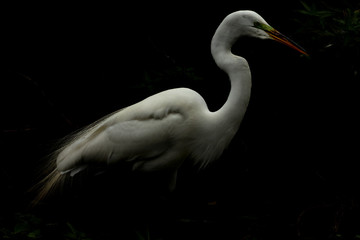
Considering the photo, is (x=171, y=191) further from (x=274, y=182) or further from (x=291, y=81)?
(x=291, y=81)

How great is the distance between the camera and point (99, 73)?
3045 mm

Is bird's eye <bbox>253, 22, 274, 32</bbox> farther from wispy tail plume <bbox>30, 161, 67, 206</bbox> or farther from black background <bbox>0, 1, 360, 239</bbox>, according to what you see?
wispy tail plume <bbox>30, 161, 67, 206</bbox>

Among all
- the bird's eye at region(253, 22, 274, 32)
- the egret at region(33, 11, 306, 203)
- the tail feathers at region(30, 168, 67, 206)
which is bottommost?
the tail feathers at region(30, 168, 67, 206)

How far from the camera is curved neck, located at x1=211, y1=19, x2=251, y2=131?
6.86 ft

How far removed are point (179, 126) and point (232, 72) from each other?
1.26 feet

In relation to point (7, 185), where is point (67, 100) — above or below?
above

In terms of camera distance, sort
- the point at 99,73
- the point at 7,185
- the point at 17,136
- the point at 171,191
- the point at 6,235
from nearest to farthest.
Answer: the point at 6,235 < the point at 171,191 < the point at 7,185 < the point at 17,136 < the point at 99,73

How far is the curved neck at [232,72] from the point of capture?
82.4 inches

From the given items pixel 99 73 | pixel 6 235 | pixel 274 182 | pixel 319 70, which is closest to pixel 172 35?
pixel 99 73

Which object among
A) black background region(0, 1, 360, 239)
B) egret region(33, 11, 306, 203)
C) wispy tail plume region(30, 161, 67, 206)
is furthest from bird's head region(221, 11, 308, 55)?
wispy tail plume region(30, 161, 67, 206)

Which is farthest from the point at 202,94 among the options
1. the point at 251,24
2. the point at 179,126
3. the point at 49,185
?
the point at 49,185

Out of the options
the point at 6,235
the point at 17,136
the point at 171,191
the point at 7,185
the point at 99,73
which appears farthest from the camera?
the point at 99,73

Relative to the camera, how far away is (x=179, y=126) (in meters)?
2.21

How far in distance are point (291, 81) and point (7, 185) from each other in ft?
6.36
